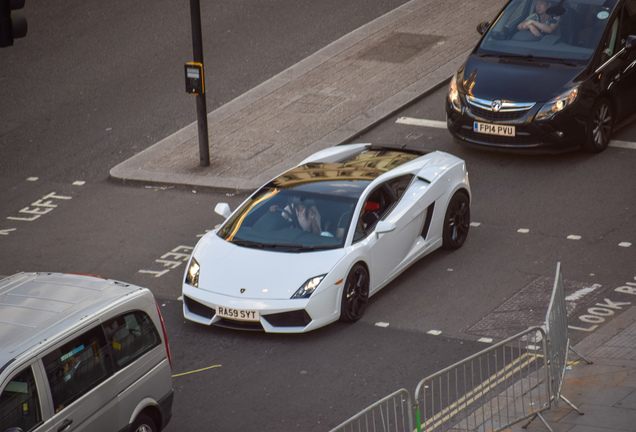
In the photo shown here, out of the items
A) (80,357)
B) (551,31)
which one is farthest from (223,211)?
(551,31)

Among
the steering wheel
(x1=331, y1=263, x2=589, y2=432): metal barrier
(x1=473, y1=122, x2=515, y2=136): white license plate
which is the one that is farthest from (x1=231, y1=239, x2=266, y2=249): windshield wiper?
(x1=473, y1=122, x2=515, y2=136): white license plate

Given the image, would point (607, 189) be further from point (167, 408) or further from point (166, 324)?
point (167, 408)

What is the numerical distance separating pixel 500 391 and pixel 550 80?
7.53 m

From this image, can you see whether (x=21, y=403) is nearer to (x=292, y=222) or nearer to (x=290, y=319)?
(x=290, y=319)

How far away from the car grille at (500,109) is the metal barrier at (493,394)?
6241 millimetres

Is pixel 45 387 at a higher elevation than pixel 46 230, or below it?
higher

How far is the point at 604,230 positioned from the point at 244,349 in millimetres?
5168

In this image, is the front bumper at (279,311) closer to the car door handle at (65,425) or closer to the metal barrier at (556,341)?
the metal barrier at (556,341)

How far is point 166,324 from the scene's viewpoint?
38.1ft

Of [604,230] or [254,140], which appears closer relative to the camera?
[604,230]

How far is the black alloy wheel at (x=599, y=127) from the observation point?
50.8 feet

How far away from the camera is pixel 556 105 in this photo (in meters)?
15.1

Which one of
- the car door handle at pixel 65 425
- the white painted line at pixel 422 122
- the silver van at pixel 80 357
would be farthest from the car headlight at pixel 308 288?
the white painted line at pixel 422 122

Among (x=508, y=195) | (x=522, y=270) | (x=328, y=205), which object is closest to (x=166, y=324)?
(x=328, y=205)
